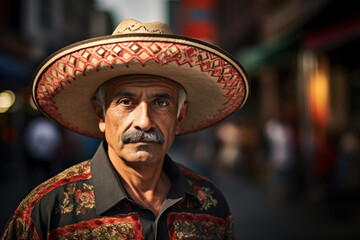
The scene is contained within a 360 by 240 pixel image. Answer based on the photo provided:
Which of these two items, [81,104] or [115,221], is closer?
[115,221]

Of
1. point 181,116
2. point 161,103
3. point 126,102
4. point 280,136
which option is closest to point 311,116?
point 280,136

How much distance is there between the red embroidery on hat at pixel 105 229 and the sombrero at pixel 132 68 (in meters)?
0.67

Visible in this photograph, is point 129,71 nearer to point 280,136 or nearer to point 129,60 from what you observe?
point 129,60

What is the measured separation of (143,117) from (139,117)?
0.08 feet

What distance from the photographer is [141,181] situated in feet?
6.27

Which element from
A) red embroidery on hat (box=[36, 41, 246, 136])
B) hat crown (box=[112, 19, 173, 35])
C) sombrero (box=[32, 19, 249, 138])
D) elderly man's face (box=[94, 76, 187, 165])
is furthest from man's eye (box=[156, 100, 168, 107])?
hat crown (box=[112, 19, 173, 35])

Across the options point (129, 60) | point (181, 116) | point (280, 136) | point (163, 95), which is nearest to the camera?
point (129, 60)

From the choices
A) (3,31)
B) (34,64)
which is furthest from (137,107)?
(34,64)

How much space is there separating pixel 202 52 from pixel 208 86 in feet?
1.18

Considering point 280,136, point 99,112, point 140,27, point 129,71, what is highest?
point 140,27

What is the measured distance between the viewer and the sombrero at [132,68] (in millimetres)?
1627

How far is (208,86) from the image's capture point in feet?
6.75

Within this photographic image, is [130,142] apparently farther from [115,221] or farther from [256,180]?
[256,180]

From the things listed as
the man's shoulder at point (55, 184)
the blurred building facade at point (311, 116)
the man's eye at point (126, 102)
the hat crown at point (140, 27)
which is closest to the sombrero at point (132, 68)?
the hat crown at point (140, 27)
